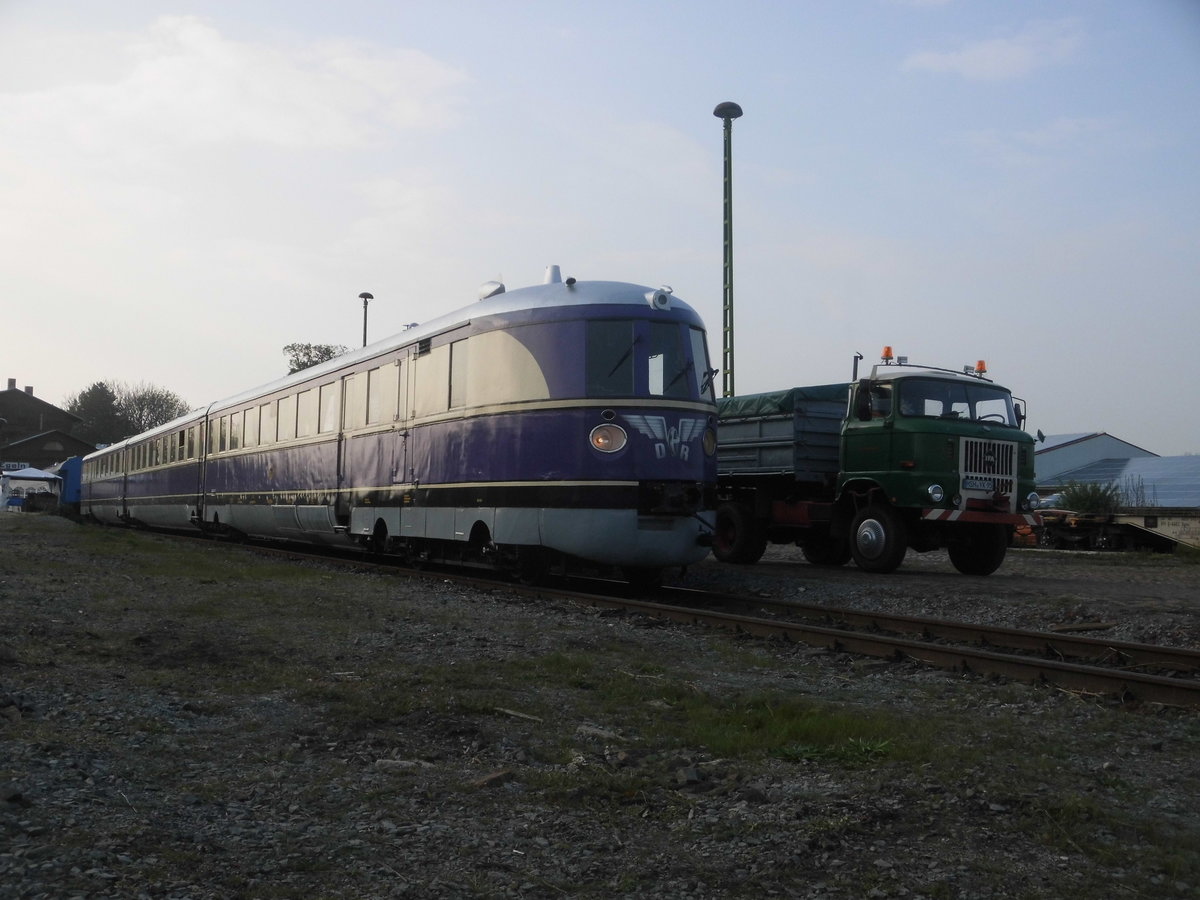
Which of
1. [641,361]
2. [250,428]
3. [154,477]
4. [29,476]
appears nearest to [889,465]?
[641,361]

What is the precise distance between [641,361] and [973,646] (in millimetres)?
4511

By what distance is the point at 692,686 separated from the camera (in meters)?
6.29

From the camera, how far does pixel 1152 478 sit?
36250mm

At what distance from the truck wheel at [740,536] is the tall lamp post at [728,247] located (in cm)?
591

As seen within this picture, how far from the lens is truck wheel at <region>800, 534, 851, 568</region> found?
16.2 m

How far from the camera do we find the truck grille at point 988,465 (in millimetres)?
13391

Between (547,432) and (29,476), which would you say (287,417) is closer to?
(547,432)

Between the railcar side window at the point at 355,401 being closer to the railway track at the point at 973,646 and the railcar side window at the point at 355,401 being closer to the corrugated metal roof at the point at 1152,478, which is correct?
the railway track at the point at 973,646

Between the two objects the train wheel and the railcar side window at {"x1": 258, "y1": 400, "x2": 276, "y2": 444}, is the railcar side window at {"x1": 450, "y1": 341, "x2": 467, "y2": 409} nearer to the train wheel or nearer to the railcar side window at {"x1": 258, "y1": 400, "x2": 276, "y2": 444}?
the train wheel

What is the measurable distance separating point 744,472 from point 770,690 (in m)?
9.51

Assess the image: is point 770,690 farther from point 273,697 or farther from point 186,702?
point 186,702

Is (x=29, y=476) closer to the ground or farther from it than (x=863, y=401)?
closer to the ground

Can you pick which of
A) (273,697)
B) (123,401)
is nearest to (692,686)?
(273,697)

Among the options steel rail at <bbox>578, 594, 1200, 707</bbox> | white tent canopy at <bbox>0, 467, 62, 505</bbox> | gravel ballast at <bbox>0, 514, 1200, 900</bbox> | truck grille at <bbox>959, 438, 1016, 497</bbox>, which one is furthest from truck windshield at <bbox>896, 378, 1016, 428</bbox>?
white tent canopy at <bbox>0, 467, 62, 505</bbox>
